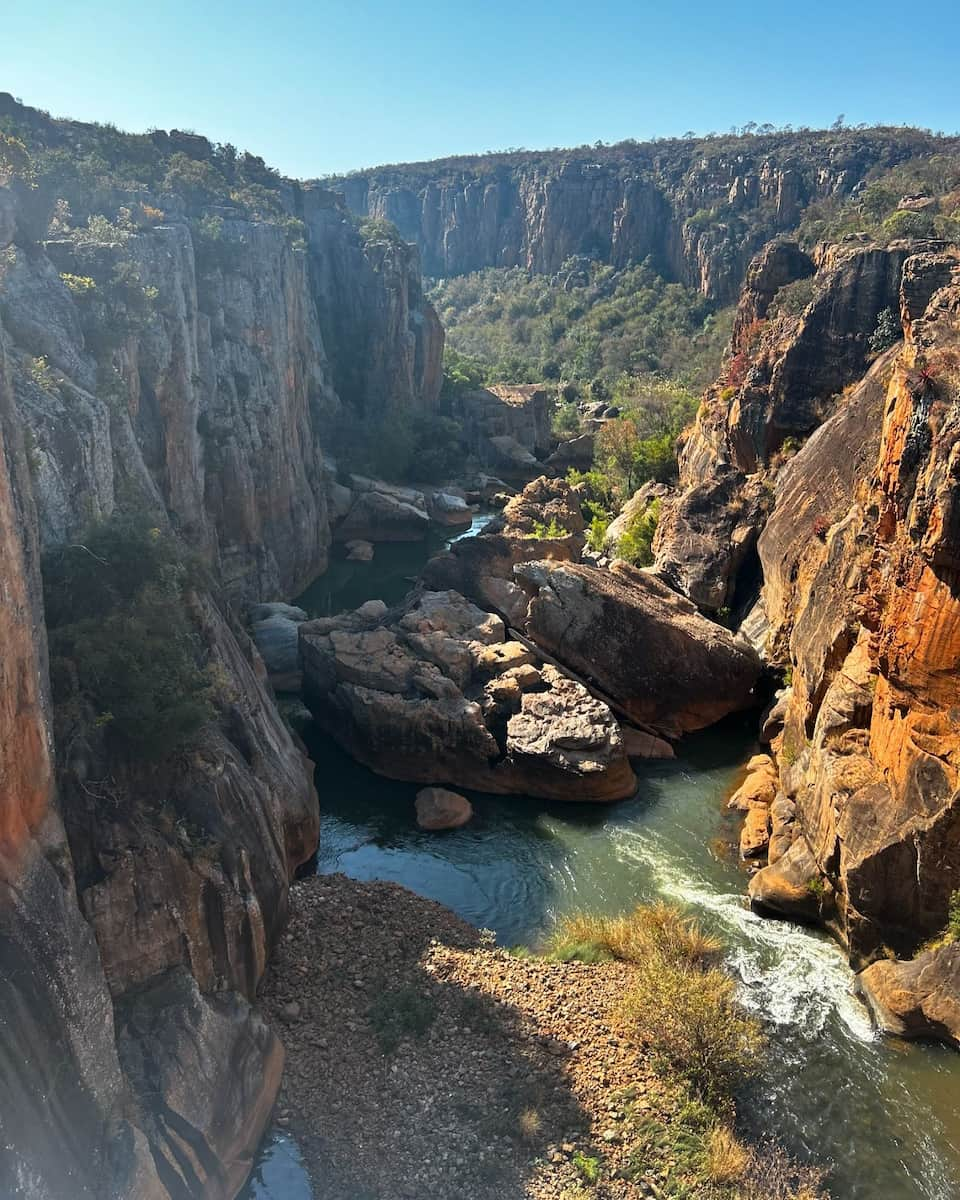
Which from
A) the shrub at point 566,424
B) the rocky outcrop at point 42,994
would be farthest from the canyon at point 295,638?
the shrub at point 566,424

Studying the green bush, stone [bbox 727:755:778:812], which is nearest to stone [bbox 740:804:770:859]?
stone [bbox 727:755:778:812]

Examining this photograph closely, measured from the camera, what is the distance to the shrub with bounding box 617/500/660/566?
3672 cm

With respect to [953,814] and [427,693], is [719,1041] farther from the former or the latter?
[427,693]

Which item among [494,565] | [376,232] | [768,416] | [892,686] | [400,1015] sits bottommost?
[400,1015]

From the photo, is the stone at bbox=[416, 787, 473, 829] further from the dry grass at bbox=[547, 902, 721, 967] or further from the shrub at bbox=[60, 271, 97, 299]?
the shrub at bbox=[60, 271, 97, 299]

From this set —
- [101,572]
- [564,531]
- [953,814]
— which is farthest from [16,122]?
[953,814]

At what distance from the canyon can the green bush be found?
14 centimetres

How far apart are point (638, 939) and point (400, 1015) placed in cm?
446

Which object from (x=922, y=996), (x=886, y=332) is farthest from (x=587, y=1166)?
(x=886, y=332)

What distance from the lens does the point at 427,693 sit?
83.6 feet

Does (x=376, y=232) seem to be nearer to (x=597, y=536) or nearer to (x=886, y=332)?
(x=597, y=536)

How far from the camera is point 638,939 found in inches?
650

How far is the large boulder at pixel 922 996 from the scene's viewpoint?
14.3 m

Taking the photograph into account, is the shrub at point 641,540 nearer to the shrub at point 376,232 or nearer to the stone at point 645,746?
the stone at point 645,746
